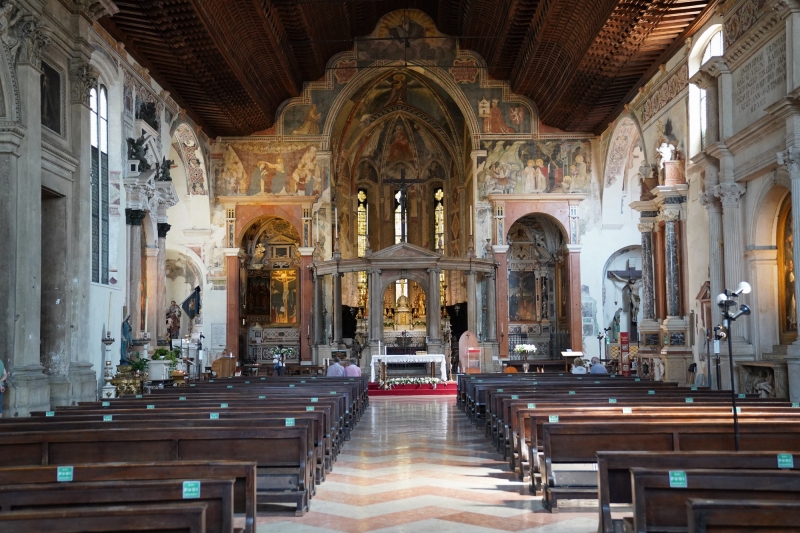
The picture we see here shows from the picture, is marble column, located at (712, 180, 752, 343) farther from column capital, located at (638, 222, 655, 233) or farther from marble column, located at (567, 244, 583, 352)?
marble column, located at (567, 244, 583, 352)

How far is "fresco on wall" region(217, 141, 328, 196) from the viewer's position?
31.5 metres

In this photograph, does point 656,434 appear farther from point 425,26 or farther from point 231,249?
point 425,26

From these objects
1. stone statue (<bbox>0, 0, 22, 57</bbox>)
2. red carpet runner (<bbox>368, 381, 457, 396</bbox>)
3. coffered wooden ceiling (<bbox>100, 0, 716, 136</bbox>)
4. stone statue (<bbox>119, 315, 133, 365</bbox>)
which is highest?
coffered wooden ceiling (<bbox>100, 0, 716, 136</bbox>)

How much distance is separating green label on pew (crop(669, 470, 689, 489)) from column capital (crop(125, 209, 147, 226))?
18.0 meters

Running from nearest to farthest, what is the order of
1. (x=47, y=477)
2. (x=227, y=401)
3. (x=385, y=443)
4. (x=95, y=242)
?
(x=47, y=477)
(x=227, y=401)
(x=385, y=443)
(x=95, y=242)

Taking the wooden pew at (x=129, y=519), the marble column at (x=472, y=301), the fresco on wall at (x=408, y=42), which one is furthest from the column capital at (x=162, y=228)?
the wooden pew at (x=129, y=519)

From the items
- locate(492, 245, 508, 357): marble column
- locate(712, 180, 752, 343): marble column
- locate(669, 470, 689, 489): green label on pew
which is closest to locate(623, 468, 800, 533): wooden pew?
locate(669, 470, 689, 489): green label on pew

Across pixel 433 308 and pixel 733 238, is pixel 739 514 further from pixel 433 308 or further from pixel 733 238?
pixel 433 308

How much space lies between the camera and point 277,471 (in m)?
8.80

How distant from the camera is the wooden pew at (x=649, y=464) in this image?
596cm

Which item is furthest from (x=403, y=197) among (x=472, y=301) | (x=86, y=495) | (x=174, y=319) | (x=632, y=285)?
(x=86, y=495)

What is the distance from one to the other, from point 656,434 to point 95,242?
14720 millimetres

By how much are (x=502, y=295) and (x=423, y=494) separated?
74.3 feet

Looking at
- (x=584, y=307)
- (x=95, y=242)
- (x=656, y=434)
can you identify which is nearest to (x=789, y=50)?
(x=656, y=434)
